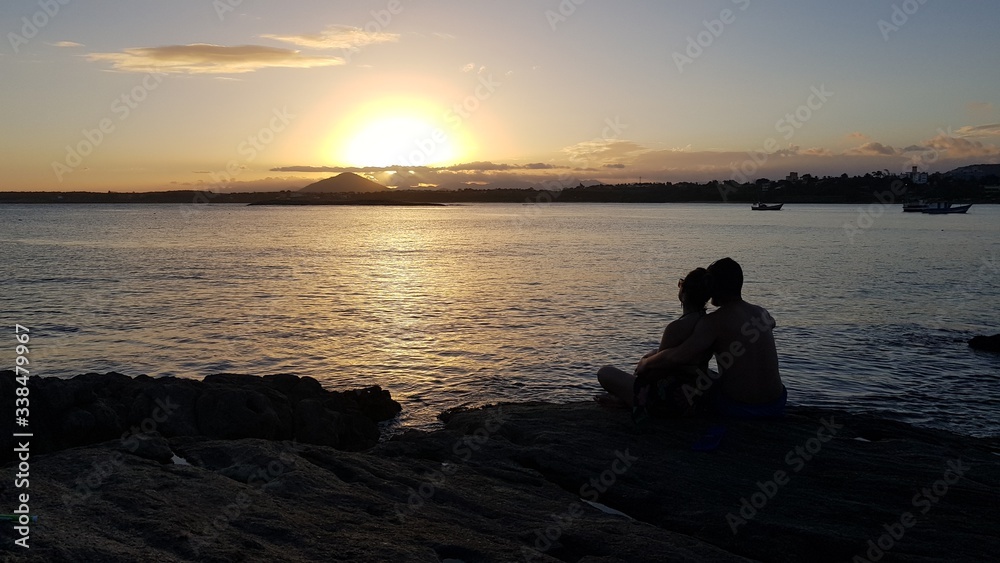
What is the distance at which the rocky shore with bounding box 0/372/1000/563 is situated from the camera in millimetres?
5203

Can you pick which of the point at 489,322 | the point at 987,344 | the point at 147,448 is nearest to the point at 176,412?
the point at 147,448

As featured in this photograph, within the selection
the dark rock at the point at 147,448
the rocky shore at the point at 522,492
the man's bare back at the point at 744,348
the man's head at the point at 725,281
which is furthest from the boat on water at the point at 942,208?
the dark rock at the point at 147,448

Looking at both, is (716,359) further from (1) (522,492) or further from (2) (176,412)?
(2) (176,412)

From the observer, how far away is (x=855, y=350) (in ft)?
58.6

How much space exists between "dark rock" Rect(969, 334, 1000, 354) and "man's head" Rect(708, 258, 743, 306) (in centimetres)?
1306

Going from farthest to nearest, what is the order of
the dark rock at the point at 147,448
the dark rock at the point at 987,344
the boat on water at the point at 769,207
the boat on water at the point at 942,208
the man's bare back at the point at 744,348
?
the boat on water at the point at 769,207 < the boat on water at the point at 942,208 < the dark rock at the point at 987,344 < the man's bare back at the point at 744,348 < the dark rock at the point at 147,448

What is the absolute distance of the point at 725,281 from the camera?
8.02 meters

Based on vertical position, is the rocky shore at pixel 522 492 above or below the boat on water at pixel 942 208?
below

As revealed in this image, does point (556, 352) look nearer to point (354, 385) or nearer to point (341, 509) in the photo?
point (354, 385)

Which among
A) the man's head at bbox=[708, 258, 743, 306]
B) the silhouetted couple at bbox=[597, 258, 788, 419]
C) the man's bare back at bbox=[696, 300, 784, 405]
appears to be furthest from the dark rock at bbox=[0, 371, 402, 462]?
the man's head at bbox=[708, 258, 743, 306]

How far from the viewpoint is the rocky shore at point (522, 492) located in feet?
17.1

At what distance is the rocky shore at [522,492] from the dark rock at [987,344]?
9.89 meters

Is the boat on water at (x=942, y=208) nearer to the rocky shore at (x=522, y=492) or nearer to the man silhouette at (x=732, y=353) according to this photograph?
the rocky shore at (x=522, y=492)

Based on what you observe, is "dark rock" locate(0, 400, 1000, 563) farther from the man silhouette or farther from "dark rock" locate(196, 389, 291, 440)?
"dark rock" locate(196, 389, 291, 440)
